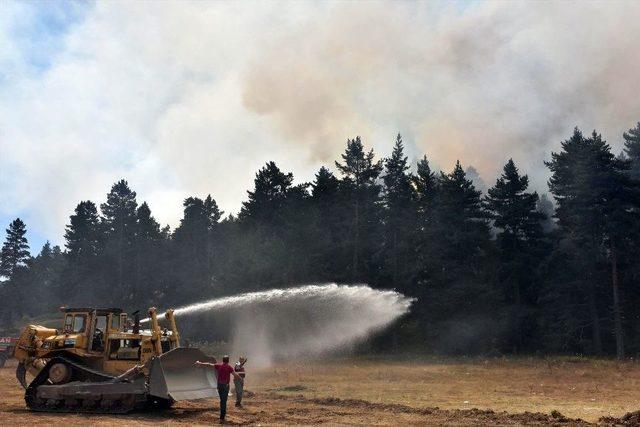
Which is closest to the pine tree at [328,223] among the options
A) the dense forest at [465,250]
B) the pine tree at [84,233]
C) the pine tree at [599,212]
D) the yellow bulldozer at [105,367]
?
the dense forest at [465,250]

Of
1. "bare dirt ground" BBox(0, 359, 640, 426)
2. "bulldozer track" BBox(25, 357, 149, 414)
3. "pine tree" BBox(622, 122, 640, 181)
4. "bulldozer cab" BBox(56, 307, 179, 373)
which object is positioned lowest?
"bare dirt ground" BBox(0, 359, 640, 426)

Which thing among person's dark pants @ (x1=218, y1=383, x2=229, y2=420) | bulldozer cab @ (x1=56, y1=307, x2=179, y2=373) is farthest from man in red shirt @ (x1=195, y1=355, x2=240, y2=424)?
bulldozer cab @ (x1=56, y1=307, x2=179, y2=373)

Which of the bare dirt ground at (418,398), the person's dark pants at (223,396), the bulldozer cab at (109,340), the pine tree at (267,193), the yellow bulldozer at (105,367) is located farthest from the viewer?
the pine tree at (267,193)

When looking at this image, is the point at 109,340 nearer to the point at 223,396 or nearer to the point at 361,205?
the point at 223,396

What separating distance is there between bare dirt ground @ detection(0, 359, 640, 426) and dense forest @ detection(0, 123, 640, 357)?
11.1 metres

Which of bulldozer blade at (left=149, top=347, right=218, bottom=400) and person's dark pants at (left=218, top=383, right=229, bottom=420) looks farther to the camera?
bulldozer blade at (left=149, top=347, right=218, bottom=400)

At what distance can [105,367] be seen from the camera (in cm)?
1870

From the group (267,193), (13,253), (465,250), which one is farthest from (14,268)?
(465,250)

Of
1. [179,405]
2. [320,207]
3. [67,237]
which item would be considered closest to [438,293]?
[320,207]

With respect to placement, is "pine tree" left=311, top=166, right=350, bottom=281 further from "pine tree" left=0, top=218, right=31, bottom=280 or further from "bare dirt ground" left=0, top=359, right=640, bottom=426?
"pine tree" left=0, top=218, right=31, bottom=280

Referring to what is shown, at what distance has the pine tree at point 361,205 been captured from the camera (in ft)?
187

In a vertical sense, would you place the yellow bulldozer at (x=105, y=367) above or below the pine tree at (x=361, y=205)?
below

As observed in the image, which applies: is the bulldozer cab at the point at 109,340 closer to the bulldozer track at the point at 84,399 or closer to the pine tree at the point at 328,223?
the bulldozer track at the point at 84,399

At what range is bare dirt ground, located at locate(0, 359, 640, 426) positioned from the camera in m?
16.8
